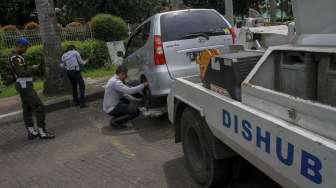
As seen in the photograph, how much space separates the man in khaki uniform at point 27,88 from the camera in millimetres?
7249

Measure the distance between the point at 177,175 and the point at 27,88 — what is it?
341 centimetres

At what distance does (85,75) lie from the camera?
558 inches

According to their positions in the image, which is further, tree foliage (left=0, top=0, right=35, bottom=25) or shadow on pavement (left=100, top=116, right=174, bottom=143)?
tree foliage (left=0, top=0, right=35, bottom=25)

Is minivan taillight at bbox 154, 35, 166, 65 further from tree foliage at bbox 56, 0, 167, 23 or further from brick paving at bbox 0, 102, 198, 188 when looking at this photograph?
tree foliage at bbox 56, 0, 167, 23

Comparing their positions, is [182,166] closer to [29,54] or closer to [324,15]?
[324,15]

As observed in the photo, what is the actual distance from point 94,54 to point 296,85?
1274cm

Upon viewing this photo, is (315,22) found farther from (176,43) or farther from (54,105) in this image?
(54,105)

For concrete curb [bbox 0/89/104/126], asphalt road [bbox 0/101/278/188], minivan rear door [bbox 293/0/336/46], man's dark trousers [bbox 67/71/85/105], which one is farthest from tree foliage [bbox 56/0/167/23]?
minivan rear door [bbox 293/0/336/46]

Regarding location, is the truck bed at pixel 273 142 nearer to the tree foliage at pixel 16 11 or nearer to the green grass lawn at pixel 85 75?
the green grass lawn at pixel 85 75

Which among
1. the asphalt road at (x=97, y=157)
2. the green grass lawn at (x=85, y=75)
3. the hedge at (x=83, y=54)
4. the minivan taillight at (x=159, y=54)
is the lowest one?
the asphalt road at (x=97, y=157)

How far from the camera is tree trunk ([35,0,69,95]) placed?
1056cm

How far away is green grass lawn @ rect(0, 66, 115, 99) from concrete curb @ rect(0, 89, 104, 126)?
2204mm

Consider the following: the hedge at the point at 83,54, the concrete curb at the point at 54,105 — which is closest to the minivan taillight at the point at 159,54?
the concrete curb at the point at 54,105

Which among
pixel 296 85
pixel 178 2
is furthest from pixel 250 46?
pixel 178 2
